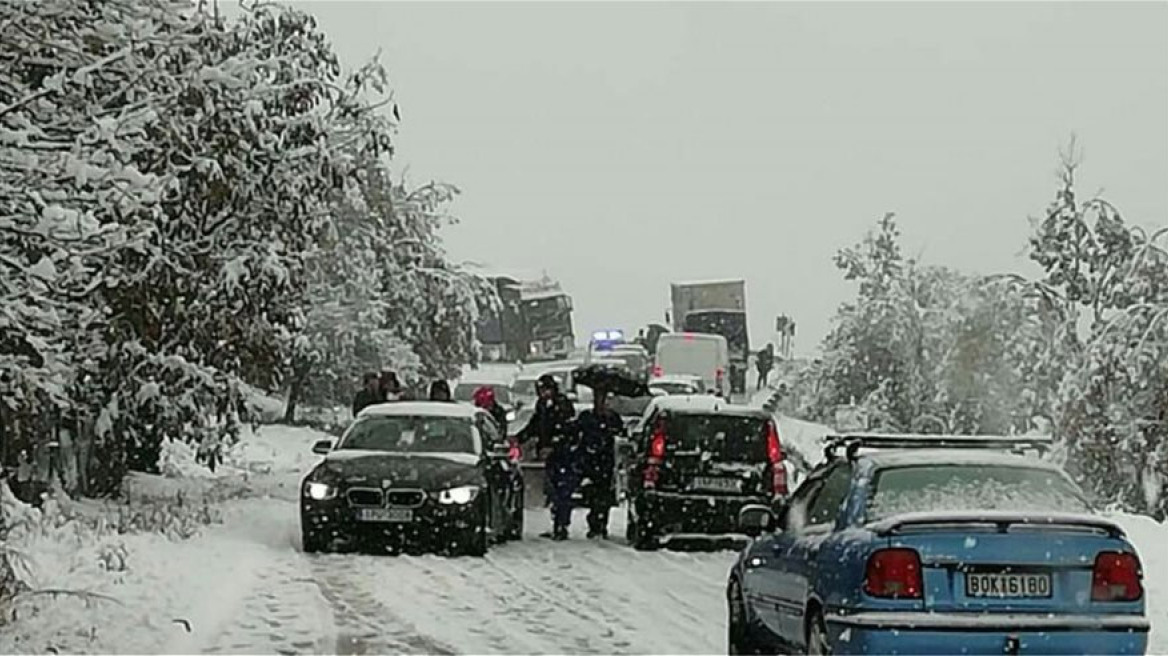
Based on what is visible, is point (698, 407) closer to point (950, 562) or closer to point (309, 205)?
point (309, 205)

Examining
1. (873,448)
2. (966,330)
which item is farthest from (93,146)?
(966,330)

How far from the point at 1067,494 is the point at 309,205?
43.6ft

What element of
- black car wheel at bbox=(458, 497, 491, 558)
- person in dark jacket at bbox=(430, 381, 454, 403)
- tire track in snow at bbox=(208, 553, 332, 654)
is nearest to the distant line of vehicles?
person in dark jacket at bbox=(430, 381, 454, 403)

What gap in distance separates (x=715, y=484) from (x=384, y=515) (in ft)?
12.0

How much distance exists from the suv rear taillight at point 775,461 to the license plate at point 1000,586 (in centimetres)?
1063

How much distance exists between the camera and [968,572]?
972cm

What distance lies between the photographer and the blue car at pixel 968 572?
31.7 feet

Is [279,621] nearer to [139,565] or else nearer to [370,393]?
[139,565]

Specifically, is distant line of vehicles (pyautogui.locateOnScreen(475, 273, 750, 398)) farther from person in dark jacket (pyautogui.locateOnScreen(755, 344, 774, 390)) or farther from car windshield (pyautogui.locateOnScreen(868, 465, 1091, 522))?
car windshield (pyautogui.locateOnScreen(868, 465, 1091, 522))

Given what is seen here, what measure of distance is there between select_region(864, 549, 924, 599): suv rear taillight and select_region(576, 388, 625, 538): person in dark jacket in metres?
12.2

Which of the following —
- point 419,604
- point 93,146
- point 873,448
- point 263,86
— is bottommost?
point 419,604

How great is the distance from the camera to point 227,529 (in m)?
20.7

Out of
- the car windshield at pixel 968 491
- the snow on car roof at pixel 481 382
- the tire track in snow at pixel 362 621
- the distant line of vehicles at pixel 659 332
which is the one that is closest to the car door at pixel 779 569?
the car windshield at pixel 968 491

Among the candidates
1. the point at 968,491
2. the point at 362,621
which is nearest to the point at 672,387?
the point at 362,621
